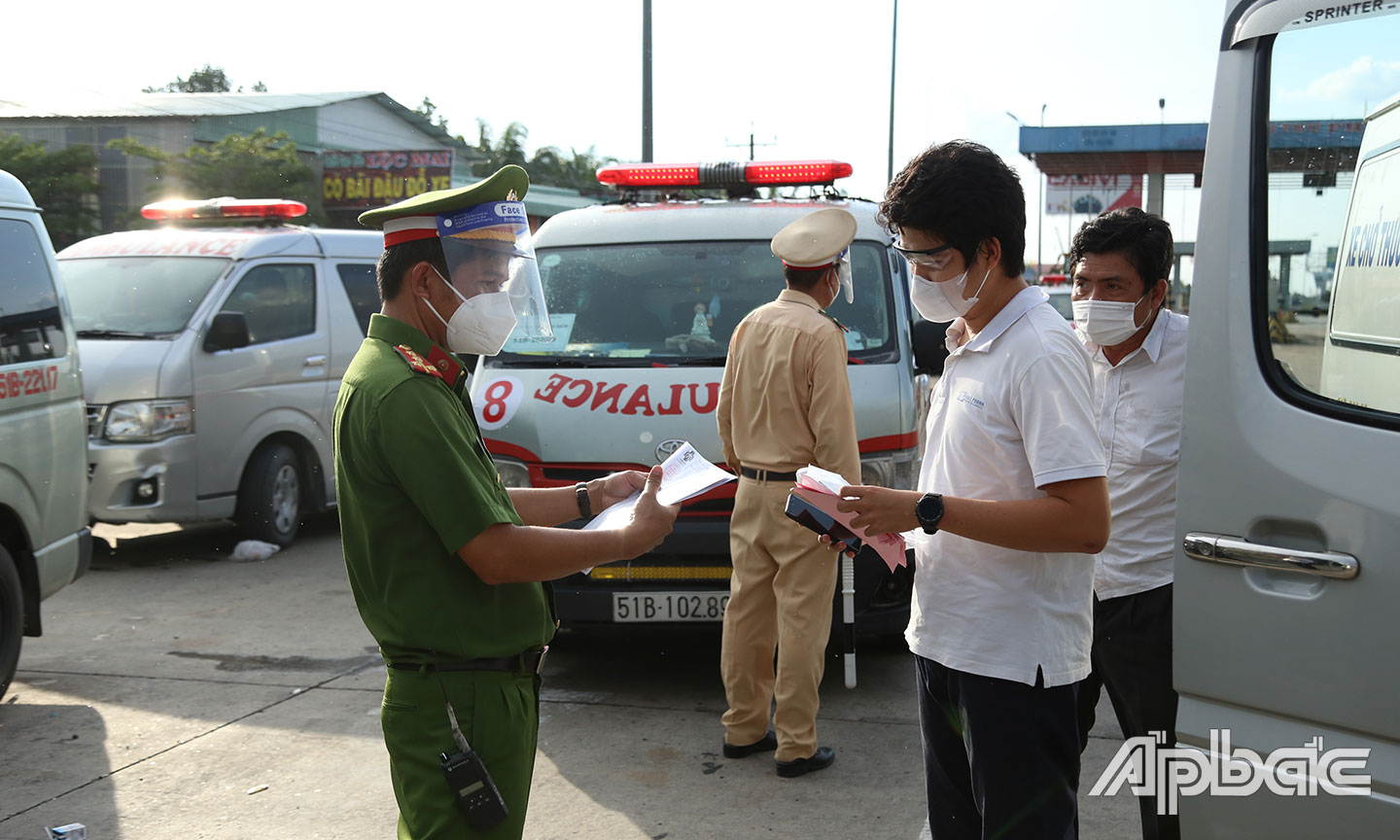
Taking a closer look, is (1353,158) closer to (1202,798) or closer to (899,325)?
(1202,798)

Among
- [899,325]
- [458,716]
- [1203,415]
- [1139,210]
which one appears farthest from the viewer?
[899,325]

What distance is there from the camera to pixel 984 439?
7.25ft

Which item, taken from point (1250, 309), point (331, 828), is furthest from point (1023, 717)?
point (331, 828)

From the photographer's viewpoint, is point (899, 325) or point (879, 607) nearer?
point (879, 607)

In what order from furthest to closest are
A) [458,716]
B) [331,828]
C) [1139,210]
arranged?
[331,828], [1139,210], [458,716]

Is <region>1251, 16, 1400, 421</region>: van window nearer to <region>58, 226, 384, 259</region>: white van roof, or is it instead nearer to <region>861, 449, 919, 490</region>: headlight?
<region>861, 449, 919, 490</region>: headlight

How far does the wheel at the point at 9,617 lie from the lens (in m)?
4.73

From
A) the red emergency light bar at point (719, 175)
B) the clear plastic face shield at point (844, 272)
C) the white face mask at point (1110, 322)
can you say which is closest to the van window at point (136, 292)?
the red emergency light bar at point (719, 175)

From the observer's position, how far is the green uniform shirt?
2.02 metres

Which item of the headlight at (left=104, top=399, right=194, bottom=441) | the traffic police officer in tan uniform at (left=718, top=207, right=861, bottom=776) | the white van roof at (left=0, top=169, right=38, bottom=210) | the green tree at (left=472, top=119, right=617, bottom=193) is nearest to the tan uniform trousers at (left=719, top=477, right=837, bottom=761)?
the traffic police officer in tan uniform at (left=718, top=207, right=861, bottom=776)

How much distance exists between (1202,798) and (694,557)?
9.20 ft

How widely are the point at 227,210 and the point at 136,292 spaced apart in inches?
→ 47.8

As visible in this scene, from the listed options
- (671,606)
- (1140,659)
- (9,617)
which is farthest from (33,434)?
(1140,659)

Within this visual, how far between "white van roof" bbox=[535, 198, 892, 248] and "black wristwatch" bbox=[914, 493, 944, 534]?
3704mm
